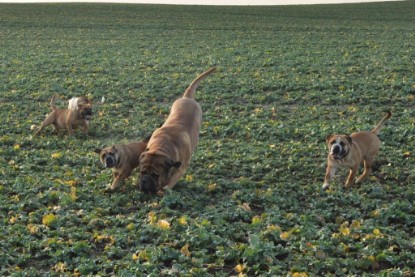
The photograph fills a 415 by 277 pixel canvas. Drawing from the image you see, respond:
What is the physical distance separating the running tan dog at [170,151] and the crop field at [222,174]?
0.30m

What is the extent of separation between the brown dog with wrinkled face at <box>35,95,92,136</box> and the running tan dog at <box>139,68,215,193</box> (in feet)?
13.5

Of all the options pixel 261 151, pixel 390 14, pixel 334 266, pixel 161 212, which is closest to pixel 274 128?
pixel 261 151

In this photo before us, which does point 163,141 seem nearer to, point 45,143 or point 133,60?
point 45,143

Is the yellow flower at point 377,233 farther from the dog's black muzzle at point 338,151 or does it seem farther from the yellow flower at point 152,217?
the yellow flower at point 152,217

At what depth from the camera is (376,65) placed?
90.0 ft

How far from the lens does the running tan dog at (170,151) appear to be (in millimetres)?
9602

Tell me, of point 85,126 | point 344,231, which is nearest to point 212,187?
point 344,231

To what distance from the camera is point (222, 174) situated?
11641mm

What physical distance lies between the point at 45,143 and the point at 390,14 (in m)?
56.6

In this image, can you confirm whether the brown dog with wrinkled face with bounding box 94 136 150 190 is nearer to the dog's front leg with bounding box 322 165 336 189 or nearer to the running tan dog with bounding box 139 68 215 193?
the running tan dog with bounding box 139 68 215 193

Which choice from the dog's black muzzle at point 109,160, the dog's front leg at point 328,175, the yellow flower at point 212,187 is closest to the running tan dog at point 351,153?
the dog's front leg at point 328,175

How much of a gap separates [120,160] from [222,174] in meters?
2.02

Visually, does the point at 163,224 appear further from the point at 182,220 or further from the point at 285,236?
the point at 285,236

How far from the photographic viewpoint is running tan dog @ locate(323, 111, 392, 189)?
10.3m
